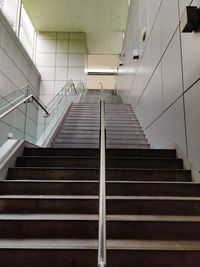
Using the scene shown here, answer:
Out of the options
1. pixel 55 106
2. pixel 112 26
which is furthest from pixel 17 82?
pixel 112 26

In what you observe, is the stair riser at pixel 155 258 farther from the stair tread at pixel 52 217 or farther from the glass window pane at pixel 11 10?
the glass window pane at pixel 11 10

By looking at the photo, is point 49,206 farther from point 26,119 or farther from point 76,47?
point 76,47

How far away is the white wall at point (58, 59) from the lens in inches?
503

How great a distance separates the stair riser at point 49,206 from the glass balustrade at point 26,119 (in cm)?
145

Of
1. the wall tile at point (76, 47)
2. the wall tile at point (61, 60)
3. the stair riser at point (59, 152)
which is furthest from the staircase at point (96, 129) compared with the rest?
the wall tile at point (76, 47)

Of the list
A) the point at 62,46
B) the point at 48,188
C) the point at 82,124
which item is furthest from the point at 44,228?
the point at 62,46

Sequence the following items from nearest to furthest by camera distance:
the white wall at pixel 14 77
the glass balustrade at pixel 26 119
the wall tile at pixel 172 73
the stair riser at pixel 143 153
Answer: the wall tile at pixel 172 73 < the stair riser at pixel 143 153 < the glass balustrade at pixel 26 119 < the white wall at pixel 14 77

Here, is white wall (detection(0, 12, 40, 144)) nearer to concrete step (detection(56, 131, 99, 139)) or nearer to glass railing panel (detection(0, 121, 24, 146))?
glass railing panel (detection(0, 121, 24, 146))

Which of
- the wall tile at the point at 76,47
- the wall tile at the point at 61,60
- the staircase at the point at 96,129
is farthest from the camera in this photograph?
the wall tile at the point at 76,47

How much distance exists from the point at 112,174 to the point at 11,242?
149 cm

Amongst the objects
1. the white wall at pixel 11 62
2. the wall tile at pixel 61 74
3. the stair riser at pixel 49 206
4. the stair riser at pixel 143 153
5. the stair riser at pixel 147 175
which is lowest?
the stair riser at pixel 49 206

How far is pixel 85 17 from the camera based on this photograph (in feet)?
39.8

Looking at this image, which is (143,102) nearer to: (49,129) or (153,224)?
(49,129)

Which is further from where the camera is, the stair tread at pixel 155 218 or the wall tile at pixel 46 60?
the wall tile at pixel 46 60
